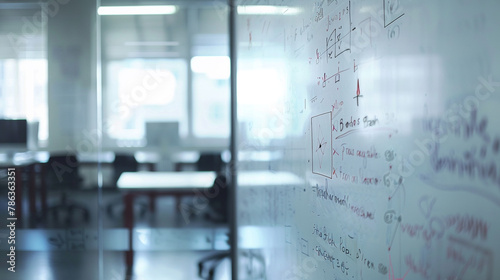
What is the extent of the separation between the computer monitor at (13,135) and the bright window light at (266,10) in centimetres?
205

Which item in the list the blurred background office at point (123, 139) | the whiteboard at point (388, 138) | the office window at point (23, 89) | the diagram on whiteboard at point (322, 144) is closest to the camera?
the whiteboard at point (388, 138)

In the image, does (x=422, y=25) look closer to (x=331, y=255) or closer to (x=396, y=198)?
(x=396, y=198)

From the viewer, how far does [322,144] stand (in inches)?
50.3

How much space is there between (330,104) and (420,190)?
474 millimetres

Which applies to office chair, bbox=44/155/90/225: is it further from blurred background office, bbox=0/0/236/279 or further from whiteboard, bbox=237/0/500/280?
whiteboard, bbox=237/0/500/280

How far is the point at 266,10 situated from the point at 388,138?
1248 mm

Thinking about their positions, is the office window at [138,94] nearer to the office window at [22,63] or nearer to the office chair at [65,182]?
the office chair at [65,182]

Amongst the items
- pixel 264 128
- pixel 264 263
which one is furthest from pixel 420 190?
pixel 264 263

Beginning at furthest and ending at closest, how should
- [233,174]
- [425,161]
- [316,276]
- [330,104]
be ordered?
[233,174] → [316,276] → [330,104] → [425,161]

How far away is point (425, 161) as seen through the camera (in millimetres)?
760

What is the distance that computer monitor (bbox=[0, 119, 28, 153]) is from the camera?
136 inches

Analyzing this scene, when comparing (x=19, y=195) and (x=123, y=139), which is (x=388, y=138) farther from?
(x=19, y=195)

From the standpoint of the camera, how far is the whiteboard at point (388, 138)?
0.63m

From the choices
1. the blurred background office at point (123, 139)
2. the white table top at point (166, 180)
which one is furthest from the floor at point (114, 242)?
the white table top at point (166, 180)
